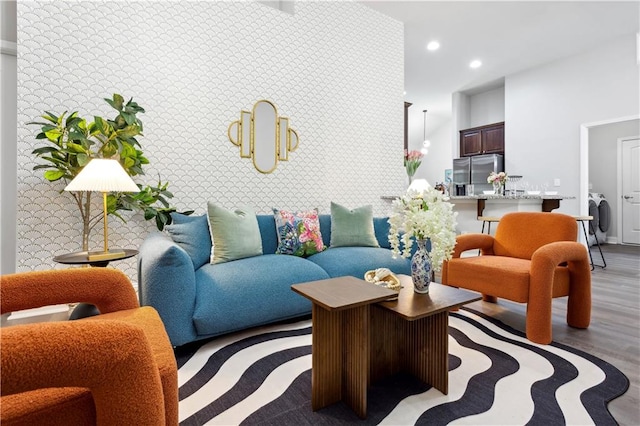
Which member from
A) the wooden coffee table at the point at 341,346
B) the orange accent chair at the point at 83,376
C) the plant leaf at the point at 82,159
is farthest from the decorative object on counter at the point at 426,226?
the plant leaf at the point at 82,159

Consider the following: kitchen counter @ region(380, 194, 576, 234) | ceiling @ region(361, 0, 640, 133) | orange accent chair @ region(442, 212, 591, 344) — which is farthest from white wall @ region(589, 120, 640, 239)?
orange accent chair @ region(442, 212, 591, 344)

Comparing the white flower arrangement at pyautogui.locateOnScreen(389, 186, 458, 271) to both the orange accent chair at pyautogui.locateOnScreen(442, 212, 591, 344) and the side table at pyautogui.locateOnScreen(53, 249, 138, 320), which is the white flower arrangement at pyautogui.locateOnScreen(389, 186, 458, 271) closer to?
the orange accent chair at pyautogui.locateOnScreen(442, 212, 591, 344)

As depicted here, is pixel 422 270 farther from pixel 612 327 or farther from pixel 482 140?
pixel 482 140

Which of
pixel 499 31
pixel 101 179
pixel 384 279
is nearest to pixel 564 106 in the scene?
pixel 499 31

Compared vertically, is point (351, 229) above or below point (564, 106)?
below

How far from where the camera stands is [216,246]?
7.93ft

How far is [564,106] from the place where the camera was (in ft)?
17.4

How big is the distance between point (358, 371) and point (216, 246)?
4.85 feet

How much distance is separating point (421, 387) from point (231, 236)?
64.0 inches

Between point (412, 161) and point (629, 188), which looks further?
point (629, 188)

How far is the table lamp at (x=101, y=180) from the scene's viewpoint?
1.91m

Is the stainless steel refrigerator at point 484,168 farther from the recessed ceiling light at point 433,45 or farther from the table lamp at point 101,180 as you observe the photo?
the table lamp at point 101,180

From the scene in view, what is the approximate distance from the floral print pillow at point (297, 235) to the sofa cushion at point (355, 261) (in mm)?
89

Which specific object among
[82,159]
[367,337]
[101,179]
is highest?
[82,159]
